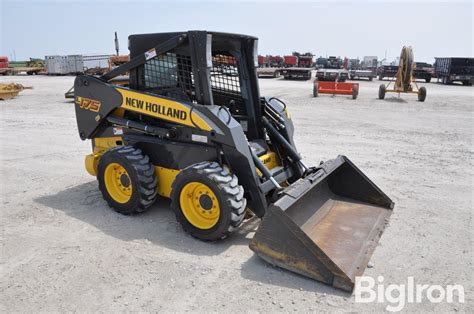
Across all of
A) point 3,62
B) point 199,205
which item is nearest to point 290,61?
point 3,62

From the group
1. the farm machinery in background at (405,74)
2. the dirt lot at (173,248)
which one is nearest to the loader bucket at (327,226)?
the dirt lot at (173,248)

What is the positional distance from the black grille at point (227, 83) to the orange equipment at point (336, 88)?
42.6 feet

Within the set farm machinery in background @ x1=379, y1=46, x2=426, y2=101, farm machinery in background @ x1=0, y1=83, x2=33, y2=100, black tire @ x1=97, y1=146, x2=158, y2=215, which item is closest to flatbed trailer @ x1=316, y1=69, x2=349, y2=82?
farm machinery in background @ x1=379, y1=46, x2=426, y2=101

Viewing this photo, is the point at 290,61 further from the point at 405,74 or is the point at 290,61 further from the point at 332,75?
the point at 405,74

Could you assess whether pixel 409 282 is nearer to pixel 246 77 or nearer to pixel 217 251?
pixel 217 251

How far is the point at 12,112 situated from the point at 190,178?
38.8 feet

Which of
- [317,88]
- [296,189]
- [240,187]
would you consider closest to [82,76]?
[240,187]

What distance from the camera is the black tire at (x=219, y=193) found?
12.4 ft

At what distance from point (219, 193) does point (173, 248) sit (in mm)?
769

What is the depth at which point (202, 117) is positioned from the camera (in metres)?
4.07

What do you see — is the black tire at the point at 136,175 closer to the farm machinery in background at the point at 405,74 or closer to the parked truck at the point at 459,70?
the farm machinery in background at the point at 405,74

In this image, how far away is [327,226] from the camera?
4.17 meters

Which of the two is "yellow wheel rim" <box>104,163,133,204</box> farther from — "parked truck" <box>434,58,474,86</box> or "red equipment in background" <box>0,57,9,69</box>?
"red equipment in background" <box>0,57,9,69</box>

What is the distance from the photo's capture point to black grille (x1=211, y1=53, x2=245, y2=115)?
5004 mm
